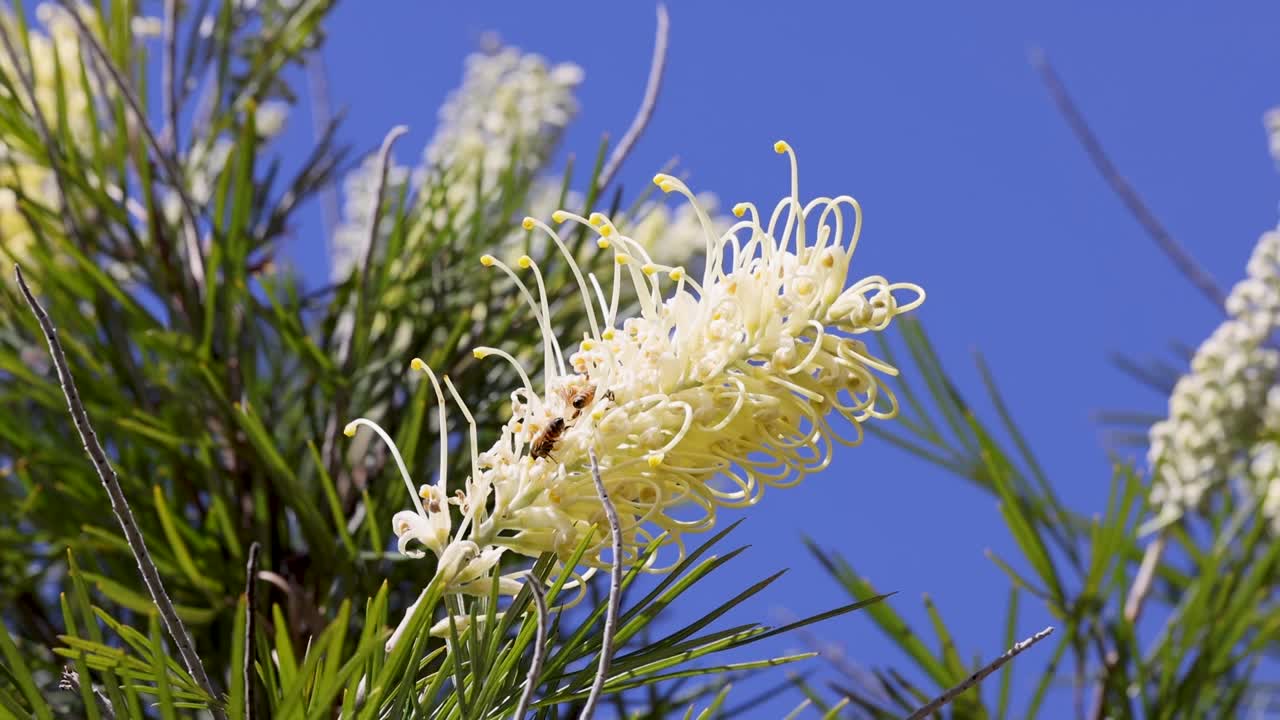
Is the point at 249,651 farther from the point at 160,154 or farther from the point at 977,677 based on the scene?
the point at 160,154

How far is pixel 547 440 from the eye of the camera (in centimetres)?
45

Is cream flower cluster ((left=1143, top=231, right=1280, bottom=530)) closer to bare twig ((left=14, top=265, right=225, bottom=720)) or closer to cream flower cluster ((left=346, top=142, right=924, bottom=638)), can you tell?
cream flower cluster ((left=346, top=142, right=924, bottom=638))

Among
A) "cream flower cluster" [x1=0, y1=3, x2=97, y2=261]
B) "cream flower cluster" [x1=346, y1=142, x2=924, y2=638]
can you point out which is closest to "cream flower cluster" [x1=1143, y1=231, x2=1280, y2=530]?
"cream flower cluster" [x1=346, y1=142, x2=924, y2=638]

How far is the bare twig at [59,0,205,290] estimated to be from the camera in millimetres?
681

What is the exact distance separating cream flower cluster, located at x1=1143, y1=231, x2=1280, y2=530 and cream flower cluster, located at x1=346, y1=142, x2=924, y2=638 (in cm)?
55

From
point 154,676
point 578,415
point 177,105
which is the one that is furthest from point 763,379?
→ point 177,105

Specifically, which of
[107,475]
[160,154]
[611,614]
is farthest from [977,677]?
[160,154]

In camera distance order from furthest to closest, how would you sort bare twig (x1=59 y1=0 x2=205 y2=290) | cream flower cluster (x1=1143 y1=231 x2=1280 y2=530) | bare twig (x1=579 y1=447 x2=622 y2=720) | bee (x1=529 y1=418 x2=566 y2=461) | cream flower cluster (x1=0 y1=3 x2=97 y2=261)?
cream flower cluster (x1=0 y1=3 x2=97 y2=261) < cream flower cluster (x1=1143 y1=231 x2=1280 y2=530) < bare twig (x1=59 y1=0 x2=205 y2=290) < bee (x1=529 y1=418 x2=566 y2=461) < bare twig (x1=579 y1=447 x2=622 y2=720)

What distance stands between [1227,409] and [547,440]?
0.65 m

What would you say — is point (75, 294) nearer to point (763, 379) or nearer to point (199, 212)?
point (199, 212)

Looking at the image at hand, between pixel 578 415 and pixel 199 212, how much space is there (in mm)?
521

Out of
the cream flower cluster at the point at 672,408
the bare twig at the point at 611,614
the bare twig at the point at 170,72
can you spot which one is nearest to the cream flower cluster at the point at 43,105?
the bare twig at the point at 170,72

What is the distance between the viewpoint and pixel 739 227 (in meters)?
0.49

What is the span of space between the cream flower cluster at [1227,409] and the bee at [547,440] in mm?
610
